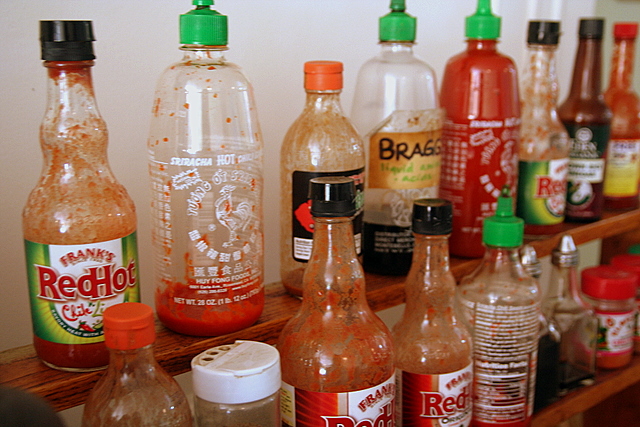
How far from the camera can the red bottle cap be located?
947mm

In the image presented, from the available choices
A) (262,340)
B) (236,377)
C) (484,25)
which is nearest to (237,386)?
(236,377)

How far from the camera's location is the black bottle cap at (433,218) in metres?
0.63

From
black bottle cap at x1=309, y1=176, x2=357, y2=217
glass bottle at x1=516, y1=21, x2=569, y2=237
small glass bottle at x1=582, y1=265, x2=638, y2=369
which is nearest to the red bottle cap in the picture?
small glass bottle at x1=582, y1=265, x2=638, y2=369

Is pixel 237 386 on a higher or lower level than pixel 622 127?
lower

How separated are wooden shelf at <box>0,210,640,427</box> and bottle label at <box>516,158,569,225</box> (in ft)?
0.11

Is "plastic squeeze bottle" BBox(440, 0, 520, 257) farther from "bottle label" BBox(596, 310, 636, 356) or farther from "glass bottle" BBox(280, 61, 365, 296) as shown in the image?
"bottle label" BBox(596, 310, 636, 356)

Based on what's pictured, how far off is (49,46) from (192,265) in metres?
0.22

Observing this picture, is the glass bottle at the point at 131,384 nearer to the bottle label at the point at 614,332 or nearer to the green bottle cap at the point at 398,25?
the green bottle cap at the point at 398,25

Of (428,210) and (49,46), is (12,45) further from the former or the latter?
(428,210)

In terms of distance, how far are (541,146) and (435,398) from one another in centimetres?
39

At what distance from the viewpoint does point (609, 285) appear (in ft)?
3.10

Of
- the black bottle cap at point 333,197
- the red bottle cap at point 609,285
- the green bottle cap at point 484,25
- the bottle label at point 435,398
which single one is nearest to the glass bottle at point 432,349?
the bottle label at point 435,398

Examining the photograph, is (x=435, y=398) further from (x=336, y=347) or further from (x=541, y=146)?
(x=541, y=146)

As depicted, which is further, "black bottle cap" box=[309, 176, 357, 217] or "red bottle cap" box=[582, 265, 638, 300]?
"red bottle cap" box=[582, 265, 638, 300]
